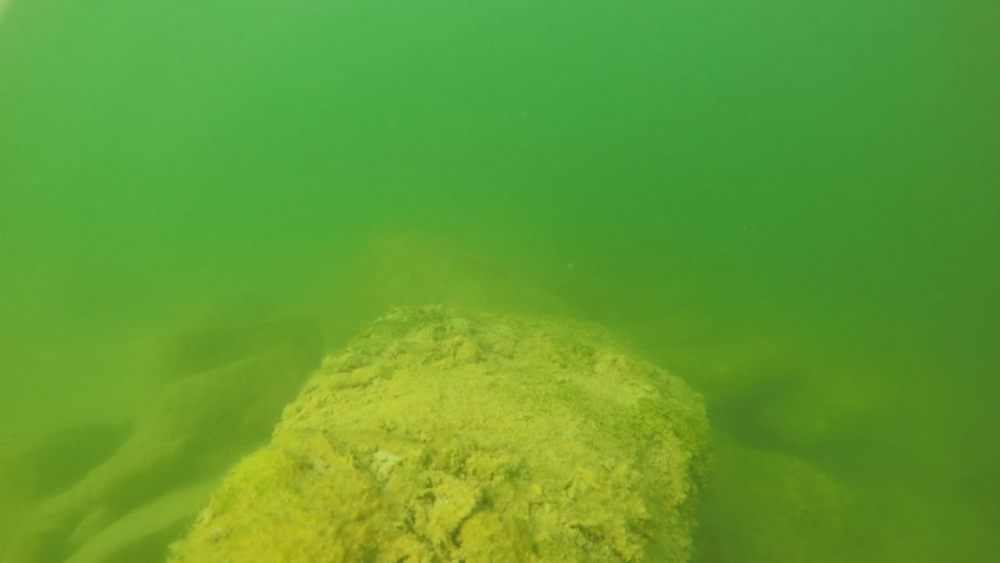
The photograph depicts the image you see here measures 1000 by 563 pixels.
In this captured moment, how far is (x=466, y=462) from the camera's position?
1837 millimetres

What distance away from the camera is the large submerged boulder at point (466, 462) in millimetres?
→ 1474

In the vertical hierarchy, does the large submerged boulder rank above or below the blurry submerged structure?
above

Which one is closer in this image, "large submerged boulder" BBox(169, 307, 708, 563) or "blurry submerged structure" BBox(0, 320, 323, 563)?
"large submerged boulder" BBox(169, 307, 708, 563)

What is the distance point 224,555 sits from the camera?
1380 mm

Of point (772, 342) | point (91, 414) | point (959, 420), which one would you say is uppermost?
point (91, 414)

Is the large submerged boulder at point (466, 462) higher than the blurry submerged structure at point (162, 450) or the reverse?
higher

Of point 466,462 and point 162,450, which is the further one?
point 162,450

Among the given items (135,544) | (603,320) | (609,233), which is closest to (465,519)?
(135,544)

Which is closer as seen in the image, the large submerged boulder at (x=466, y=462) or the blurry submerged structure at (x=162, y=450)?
the large submerged boulder at (x=466, y=462)

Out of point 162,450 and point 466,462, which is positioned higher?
point 466,462

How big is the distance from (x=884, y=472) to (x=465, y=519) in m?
5.20

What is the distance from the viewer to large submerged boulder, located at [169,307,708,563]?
1.47 m

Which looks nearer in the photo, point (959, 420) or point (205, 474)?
point (205, 474)

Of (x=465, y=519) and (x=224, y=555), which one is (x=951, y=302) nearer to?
(x=465, y=519)
